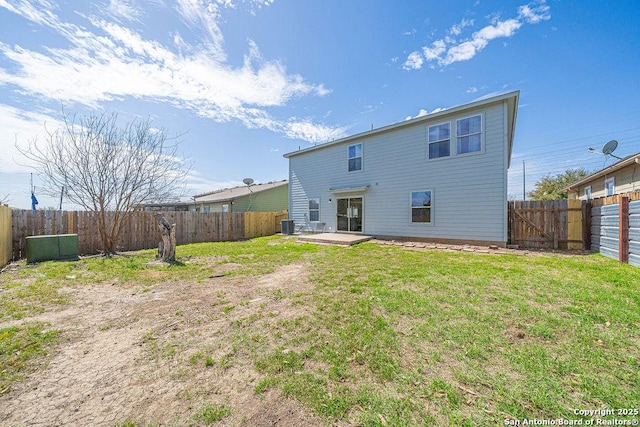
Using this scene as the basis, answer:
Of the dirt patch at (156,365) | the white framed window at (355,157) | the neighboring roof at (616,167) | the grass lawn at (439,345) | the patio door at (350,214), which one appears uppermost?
the white framed window at (355,157)

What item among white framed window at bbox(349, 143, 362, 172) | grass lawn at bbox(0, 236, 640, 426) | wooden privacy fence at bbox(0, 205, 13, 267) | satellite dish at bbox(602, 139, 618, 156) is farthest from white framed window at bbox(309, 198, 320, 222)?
satellite dish at bbox(602, 139, 618, 156)

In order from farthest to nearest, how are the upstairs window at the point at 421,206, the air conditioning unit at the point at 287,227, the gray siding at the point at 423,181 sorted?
the air conditioning unit at the point at 287,227 → the upstairs window at the point at 421,206 → the gray siding at the point at 423,181

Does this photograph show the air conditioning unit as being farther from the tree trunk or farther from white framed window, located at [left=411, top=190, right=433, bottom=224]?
the tree trunk

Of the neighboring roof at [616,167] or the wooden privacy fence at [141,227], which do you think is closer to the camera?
the wooden privacy fence at [141,227]

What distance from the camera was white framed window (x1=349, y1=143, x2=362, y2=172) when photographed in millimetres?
12367

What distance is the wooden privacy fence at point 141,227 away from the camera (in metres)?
8.09

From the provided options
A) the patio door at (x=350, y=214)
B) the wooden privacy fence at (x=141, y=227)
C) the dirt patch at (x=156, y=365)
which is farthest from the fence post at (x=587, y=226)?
the wooden privacy fence at (x=141, y=227)

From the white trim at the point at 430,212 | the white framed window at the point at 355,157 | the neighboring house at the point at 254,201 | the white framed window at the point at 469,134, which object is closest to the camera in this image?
the white framed window at the point at 469,134

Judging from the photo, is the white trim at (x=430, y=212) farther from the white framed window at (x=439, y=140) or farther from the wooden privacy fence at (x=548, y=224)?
the wooden privacy fence at (x=548, y=224)

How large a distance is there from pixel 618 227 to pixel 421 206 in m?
5.35

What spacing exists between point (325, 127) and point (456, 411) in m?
15.1

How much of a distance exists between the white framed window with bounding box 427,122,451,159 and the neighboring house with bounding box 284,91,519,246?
4 centimetres

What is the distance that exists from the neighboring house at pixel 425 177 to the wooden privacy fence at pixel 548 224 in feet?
3.92

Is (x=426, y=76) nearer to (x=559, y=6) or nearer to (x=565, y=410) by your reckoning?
(x=559, y=6)
